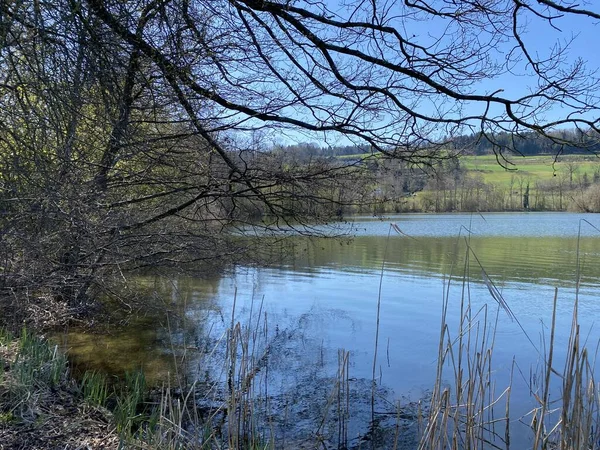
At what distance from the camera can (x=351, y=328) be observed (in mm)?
9703

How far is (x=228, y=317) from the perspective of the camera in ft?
34.4

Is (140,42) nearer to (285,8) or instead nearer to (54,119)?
(54,119)

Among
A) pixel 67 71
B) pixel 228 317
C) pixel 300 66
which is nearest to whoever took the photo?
pixel 67 71

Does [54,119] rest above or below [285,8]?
below

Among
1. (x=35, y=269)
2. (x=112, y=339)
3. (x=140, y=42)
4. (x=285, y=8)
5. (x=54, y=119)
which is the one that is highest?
(x=285, y=8)

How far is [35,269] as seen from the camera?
5016 mm

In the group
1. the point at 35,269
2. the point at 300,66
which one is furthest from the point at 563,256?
the point at 35,269

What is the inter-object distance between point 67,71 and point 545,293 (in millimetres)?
12462

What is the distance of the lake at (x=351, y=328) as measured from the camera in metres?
5.67

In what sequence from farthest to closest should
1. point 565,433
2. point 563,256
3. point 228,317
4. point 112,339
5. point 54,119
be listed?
point 563,256
point 228,317
point 112,339
point 54,119
point 565,433

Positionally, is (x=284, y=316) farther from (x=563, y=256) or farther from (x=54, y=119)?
(x=563, y=256)

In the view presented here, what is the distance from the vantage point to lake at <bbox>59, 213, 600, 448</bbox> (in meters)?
5.67

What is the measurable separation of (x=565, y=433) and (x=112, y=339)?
728 cm

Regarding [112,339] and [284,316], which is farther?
[284,316]
